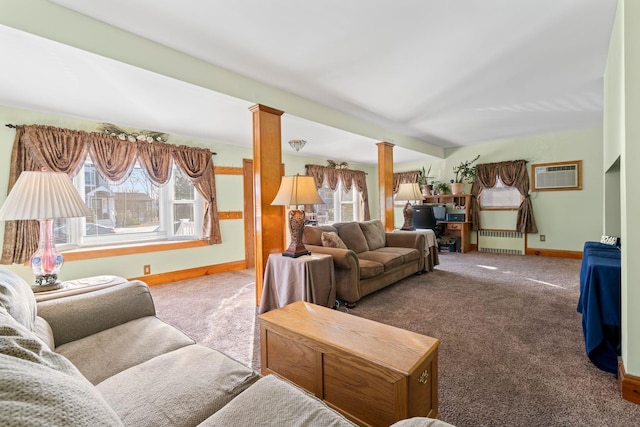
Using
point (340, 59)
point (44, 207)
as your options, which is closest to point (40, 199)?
point (44, 207)

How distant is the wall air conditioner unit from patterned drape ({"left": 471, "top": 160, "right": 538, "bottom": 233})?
18cm

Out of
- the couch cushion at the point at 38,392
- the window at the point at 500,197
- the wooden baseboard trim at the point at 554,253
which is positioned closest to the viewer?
the couch cushion at the point at 38,392

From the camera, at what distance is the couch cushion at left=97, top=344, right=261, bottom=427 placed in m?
0.91

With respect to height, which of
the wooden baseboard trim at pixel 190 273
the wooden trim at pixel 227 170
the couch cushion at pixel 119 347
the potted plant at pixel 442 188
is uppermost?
the wooden trim at pixel 227 170

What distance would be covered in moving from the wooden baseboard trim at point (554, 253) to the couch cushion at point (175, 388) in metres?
6.52

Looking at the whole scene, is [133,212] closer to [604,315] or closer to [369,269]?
[369,269]

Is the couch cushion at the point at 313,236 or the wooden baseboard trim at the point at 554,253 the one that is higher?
the couch cushion at the point at 313,236

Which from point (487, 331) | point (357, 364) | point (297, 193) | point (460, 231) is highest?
point (297, 193)

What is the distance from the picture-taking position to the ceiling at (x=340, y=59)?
2.03 m

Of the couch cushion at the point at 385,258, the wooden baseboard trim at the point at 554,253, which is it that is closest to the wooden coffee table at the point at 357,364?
the couch cushion at the point at 385,258

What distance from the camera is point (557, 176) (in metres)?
5.62

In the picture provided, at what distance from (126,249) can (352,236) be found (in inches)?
119

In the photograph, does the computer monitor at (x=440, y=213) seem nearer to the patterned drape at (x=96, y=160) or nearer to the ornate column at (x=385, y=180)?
the ornate column at (x=385, y=180)

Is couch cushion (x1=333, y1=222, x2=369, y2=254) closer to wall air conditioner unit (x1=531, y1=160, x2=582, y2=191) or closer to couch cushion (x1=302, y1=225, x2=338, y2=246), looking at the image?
couch cushion (x1=302, y1=225, x2=338, y2=246)
